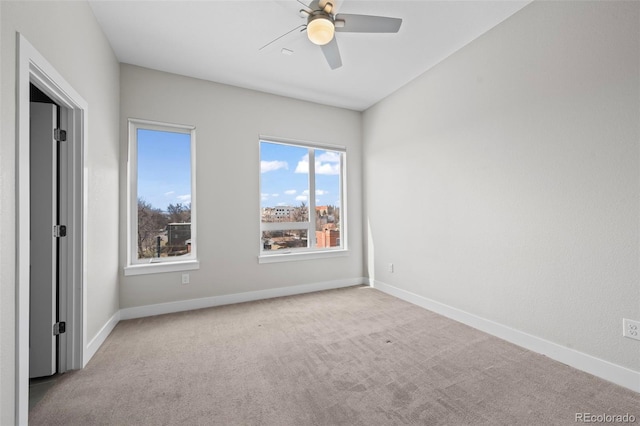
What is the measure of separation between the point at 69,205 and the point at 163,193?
4.34ft

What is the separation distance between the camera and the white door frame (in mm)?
1329

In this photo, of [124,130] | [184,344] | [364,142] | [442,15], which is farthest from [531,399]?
[124,130]

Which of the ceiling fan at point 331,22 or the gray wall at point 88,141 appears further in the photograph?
the ceiling fan at point 331,22

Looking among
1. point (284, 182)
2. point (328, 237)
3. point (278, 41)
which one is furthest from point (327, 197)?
point (278, 41)

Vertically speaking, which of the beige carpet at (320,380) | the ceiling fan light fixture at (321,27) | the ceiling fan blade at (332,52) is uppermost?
the ceiling fan blade at (332,52)

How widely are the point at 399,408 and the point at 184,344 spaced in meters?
1.87

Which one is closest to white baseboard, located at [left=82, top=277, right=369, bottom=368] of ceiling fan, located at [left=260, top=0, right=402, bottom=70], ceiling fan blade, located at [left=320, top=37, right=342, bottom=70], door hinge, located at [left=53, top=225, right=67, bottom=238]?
door hinge, located at [left=53, top=225, right=67, bottom=238]

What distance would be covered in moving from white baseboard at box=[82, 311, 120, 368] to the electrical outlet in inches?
150

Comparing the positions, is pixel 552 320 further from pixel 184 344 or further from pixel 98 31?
pixel 98 31

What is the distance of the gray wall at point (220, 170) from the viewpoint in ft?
10.2

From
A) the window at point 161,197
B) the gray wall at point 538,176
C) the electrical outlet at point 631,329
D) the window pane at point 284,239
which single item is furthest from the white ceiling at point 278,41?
the electrical outlet at point 631,329

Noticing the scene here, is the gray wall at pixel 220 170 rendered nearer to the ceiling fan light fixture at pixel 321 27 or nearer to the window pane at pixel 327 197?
the window pane at pixel 327 197

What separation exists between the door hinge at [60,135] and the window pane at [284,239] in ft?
7.46

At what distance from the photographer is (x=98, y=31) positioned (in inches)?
95.8
